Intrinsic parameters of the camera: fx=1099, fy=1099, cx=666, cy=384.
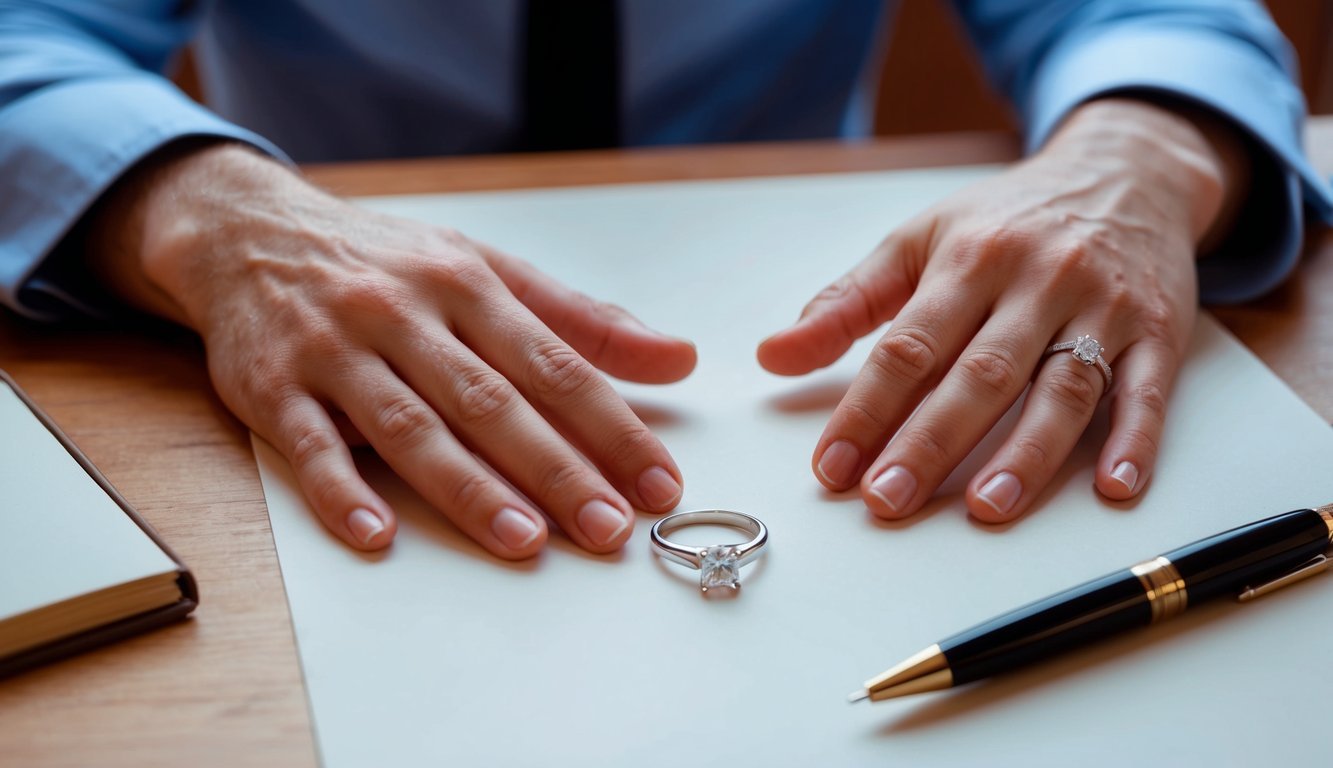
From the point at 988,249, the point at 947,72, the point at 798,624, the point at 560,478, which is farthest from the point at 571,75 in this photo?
the point at 947,72

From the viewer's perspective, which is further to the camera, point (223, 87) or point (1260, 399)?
point (223, 87)

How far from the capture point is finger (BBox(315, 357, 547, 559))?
61 cm

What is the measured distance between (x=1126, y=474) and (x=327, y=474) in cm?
47

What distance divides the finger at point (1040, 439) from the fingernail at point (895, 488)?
3cm

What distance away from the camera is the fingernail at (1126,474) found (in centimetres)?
64

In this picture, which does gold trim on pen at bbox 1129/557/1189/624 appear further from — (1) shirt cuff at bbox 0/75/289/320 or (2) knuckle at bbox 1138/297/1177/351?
(1) shirt cuff at bbox 0/75/289/320

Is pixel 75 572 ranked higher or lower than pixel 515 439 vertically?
lower

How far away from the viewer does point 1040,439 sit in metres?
0.66

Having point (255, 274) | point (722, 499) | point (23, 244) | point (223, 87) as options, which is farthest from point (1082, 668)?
point (223, 87)

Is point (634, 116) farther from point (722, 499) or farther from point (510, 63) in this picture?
point (722, 499)

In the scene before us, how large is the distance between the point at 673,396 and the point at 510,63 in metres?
0.73

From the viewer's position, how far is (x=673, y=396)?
30.3 inches

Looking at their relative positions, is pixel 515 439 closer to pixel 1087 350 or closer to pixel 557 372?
pixel 557 372

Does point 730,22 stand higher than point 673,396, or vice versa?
point 730,22
